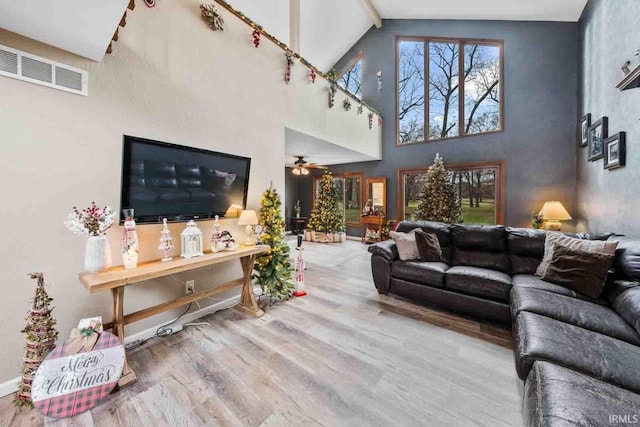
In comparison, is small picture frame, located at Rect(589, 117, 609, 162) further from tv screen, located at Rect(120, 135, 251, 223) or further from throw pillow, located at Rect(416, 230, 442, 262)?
tv screen, located at Rect(120, 135, 251, 223)

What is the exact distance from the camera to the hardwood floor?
1468 millimetres

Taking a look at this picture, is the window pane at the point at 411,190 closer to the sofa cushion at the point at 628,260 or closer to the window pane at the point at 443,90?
the window pane at the point at 443,90

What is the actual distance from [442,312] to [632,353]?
59.0 inches

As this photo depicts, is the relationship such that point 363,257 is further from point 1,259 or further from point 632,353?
point 1,259

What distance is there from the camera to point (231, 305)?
2934mm

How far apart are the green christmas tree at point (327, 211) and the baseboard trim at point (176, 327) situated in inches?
168

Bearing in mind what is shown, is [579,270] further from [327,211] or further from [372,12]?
[372,12]

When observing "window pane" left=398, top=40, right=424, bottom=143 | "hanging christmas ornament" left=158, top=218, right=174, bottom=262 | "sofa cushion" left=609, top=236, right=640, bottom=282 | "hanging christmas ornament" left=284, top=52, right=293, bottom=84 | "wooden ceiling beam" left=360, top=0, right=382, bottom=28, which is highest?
"wooden ceiling beam" left=360, top=0, right=382, bottom=28

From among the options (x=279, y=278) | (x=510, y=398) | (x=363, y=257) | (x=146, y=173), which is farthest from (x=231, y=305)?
(x=363, y=257)

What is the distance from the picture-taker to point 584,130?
3.97m

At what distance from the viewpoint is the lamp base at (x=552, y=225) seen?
4.17 meters

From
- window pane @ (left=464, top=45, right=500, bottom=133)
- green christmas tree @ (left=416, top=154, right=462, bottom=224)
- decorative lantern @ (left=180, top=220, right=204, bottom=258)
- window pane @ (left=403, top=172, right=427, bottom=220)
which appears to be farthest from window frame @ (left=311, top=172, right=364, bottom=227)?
decorative lantern @ (left=180, top=220, right=204, bottom=258)

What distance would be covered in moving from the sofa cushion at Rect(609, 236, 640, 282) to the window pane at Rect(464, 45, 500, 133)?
403 centimetres

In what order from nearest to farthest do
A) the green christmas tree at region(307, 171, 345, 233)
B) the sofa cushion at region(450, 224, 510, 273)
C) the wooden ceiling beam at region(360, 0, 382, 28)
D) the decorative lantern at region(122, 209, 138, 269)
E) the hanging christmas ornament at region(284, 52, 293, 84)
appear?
the decorative lantern at region(122, 209, 138, 269)
the sofa cushion at region(450, 224, 510, 273)
the hanging christmas ornament at region(284, 52, 293, 84)
the wooden ceiling beam at region(360, 0, 382, 28)
the green christmas tree at region(307, 171, 345, 233)
